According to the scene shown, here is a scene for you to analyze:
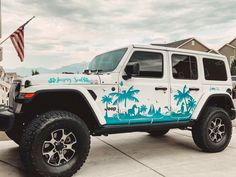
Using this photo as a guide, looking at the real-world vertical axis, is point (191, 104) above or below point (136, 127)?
above

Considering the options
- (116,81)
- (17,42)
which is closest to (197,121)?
(116,81)

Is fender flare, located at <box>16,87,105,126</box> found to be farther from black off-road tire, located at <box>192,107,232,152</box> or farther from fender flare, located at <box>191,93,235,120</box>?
black off-road tire, located at <box>192,107,232,152</box>

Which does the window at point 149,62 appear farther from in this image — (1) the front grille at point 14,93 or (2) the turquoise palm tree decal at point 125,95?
(1) the front grille at point 14,93

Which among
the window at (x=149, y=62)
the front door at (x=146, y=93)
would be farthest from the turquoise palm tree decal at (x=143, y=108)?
the window at (x=149, y=62)

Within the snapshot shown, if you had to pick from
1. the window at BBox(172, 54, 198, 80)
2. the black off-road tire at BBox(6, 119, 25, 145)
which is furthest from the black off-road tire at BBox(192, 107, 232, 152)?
the black off-road tire at BBox(6, 119, 25, 145)

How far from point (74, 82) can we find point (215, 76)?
3167 mm

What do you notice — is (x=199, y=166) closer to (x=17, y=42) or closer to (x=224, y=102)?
(x=224, y=102)

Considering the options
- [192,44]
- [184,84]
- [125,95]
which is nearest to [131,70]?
[125,95]

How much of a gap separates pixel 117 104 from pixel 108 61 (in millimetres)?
913

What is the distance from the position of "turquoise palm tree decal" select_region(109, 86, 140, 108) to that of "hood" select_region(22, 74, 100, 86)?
1.32ft

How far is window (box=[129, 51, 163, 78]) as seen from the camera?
5.18 meters

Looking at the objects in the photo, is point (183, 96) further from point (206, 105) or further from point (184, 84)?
point (206, 105)

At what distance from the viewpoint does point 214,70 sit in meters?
6.25

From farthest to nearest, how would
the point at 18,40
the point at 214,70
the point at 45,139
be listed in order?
1. the point at 18,40
2. the point at 214,70
3. the point at 45,139
